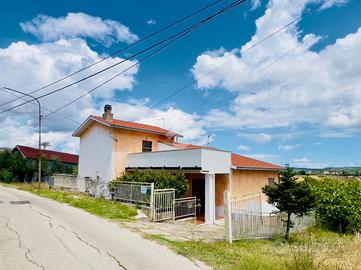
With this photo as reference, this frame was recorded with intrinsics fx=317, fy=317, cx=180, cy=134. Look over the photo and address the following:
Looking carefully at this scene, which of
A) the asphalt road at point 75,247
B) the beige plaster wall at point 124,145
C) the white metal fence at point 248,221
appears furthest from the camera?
the beige plaster wall at point 124,145

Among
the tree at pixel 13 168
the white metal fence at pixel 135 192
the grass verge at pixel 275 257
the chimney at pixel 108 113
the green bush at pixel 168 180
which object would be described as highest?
the chimney at pixel 108 113

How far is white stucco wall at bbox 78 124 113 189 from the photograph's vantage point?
80.9 feet

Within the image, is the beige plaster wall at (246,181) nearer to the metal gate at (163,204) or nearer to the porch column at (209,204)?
the porch column at (209,204)

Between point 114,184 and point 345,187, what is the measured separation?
1397 centimetres

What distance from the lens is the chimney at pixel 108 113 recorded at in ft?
85.8

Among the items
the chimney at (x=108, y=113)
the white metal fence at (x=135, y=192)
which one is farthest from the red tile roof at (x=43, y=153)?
the white metal fence at (x=135, y=192)

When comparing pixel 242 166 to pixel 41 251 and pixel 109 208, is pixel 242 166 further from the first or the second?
pixel 41 251

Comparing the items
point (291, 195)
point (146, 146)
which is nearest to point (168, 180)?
point (291, 195)

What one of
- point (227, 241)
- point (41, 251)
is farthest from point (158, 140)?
point (41, 251)

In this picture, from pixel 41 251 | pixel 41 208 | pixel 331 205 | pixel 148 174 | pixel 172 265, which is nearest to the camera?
pixel 172 265

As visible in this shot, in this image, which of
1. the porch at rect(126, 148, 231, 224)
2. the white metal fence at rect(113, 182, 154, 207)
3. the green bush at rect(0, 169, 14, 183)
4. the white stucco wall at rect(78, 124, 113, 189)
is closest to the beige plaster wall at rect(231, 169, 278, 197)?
the porch at rect(126, 148, 231, 224)

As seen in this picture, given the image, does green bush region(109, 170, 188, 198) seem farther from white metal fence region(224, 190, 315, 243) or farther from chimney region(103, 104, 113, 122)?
chimney region(103, 104, 113, 122)

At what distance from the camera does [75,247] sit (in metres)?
8.54

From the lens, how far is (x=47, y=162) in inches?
1622
